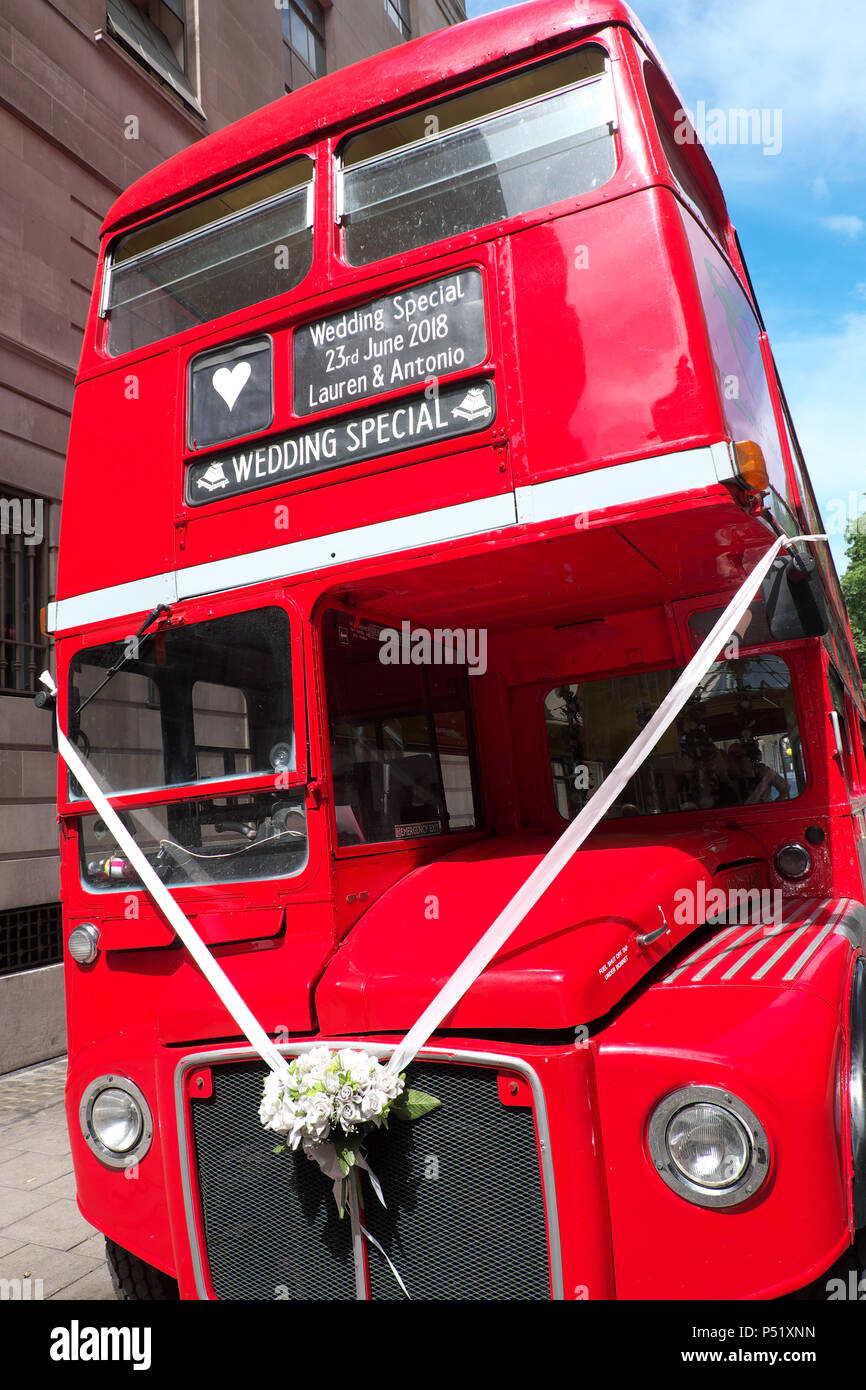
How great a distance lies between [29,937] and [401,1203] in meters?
6.46

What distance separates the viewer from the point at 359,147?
3.97 m

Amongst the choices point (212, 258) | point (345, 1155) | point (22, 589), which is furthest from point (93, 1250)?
point (22, 589)

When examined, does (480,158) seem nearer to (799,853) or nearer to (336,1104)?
(799,853)

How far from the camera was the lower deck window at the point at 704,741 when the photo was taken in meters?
4.31

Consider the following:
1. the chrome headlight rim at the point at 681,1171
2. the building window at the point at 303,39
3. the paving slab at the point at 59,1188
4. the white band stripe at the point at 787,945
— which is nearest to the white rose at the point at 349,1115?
the chrome headlight rim at the point at 681,1171

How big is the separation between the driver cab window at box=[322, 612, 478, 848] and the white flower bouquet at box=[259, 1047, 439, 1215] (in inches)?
38.7

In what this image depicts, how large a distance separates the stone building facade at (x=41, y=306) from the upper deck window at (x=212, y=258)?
429 cm

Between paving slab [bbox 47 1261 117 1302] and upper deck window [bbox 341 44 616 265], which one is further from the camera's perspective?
paving slab [bbox 47 1261 117 1302]

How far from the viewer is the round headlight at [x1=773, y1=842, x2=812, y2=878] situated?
4176 millimetres

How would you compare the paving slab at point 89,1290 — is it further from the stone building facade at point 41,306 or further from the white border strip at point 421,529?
the stone building facade at point 41,306

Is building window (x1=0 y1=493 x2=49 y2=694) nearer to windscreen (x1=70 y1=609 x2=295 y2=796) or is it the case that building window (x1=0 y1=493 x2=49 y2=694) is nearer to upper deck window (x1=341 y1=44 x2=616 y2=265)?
windscreen (x1=70 y1=609 x2=295 y2=796)

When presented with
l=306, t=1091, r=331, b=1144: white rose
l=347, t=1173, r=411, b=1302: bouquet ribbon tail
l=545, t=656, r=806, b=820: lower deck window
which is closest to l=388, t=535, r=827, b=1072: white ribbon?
l=306, t=1091, r=331, b=1144: white rose

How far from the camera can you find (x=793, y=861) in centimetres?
420

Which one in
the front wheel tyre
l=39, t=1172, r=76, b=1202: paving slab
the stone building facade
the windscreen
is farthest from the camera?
the stone building facade
